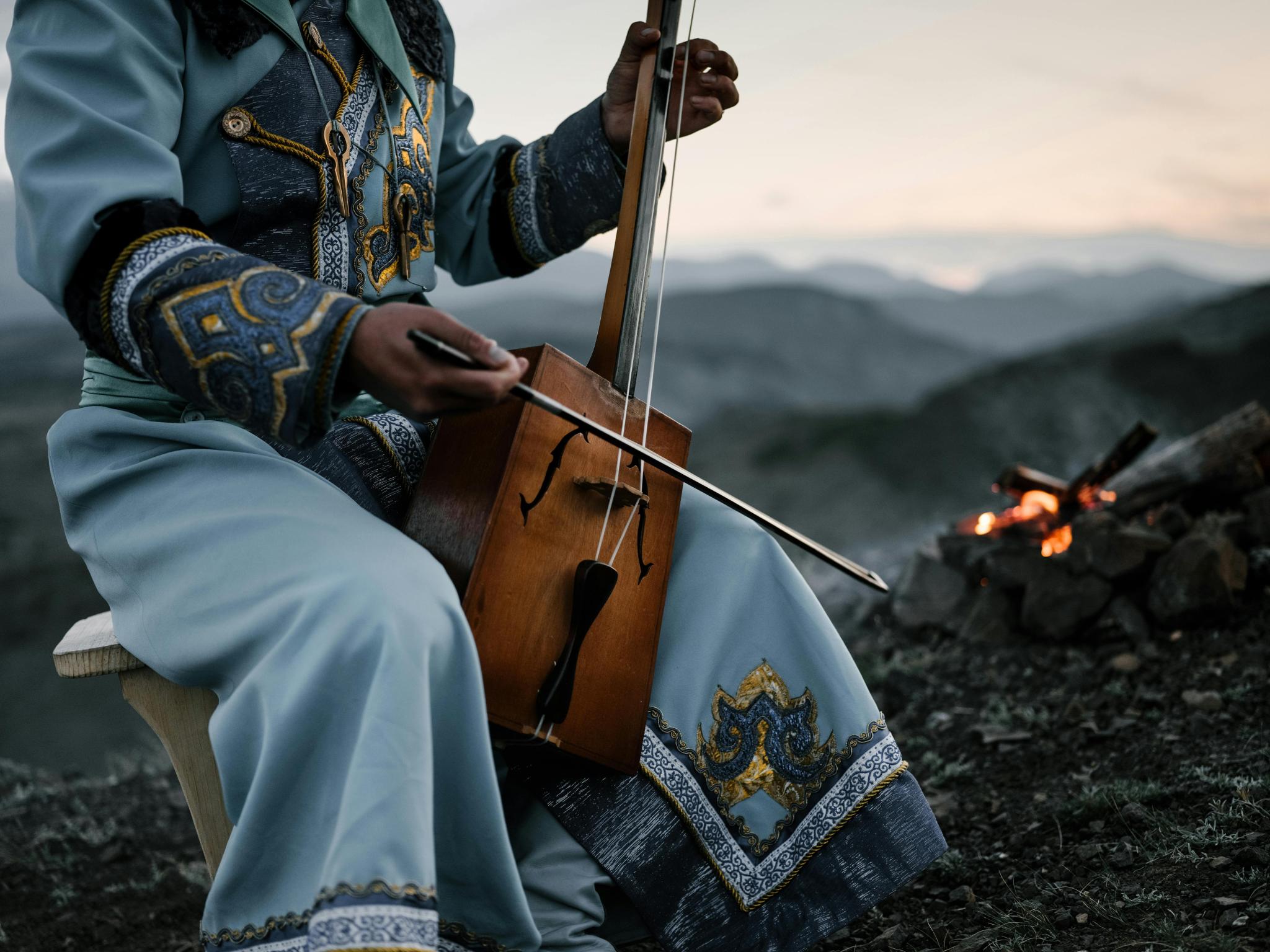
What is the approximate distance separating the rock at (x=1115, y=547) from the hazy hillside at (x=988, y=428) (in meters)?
2.10

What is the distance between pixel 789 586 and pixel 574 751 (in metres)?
0.41

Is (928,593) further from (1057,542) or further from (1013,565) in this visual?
(1057,542)

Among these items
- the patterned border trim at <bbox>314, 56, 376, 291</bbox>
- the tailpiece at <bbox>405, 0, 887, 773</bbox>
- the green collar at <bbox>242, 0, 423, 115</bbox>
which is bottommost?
the tailpiece at <bbox>405, 0, 887, 773</bbox>

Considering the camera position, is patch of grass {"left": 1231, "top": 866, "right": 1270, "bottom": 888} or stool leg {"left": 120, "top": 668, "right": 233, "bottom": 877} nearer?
stool leg {"left": 120, "top": 668, "right": 233, "bottom": 877}

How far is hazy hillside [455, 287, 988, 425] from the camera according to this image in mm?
7301

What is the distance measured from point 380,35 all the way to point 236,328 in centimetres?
71

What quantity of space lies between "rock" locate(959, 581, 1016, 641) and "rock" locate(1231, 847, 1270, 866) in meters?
1.65

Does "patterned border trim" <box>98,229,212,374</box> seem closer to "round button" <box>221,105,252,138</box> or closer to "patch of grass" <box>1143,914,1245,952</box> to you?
"round button" <box>221,105,252,138</box>

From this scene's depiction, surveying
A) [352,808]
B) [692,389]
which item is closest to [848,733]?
[352,808]

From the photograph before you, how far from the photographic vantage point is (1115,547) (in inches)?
122

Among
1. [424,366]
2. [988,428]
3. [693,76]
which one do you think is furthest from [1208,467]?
[988,428]

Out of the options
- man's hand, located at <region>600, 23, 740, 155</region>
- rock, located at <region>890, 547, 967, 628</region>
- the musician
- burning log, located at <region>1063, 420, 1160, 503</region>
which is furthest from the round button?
burning log, located at <region>1063, 420, 1160, 503</region>

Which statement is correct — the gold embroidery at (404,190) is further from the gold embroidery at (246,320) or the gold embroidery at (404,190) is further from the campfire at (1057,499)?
the campfire at (1057,499)

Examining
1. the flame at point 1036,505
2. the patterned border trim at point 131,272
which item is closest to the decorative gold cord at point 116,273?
the patterned border trim at point 131,272
